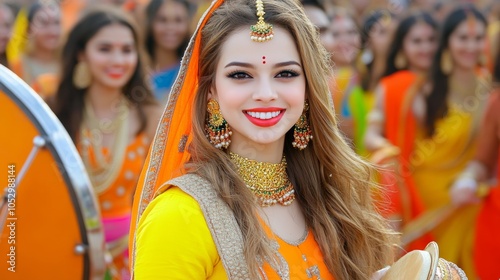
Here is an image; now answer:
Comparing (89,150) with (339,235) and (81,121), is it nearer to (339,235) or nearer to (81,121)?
(81,121)

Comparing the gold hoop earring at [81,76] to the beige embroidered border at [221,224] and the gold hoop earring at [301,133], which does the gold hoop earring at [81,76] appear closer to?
the gold hoop earring at [301,133]

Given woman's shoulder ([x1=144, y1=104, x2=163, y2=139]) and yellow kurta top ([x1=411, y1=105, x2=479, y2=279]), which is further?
yellow kurta top ([x1=411, y1=105, x2=479, y2=279])

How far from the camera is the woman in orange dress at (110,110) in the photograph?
4902mm

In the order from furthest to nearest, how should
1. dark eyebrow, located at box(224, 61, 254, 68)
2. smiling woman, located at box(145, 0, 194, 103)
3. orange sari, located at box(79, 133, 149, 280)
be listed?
smiling woman, located at box(145, 0, 194, 103) < orange sari, located at box(79, 133, 149, 280) < dark eyebrow, located at box(224, 61, 254, 68)

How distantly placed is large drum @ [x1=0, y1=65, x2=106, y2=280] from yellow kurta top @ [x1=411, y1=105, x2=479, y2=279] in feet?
11.4

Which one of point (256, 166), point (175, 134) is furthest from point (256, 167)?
point (175, 134)

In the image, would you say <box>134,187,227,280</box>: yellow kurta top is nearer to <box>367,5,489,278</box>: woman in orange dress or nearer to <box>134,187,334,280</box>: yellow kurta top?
<box>134,187,334,280</box>: yellow kurta top

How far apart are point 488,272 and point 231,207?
333 centimetres

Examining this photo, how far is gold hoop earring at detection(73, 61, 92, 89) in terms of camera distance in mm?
5184

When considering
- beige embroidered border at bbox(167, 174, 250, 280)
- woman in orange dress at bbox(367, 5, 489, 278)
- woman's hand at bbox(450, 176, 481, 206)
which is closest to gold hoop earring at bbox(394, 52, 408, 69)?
woman in orange dress at bbox(367, 5, 489, 278)

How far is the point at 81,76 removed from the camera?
5.23 meters

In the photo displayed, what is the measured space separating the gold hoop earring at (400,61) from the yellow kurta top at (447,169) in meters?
1.09

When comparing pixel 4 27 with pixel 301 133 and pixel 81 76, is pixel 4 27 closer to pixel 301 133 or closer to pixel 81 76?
pixel 81 76

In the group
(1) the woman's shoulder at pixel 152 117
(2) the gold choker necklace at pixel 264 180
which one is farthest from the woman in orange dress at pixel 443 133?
(2) the gold choker necklace at pixel 264 180
